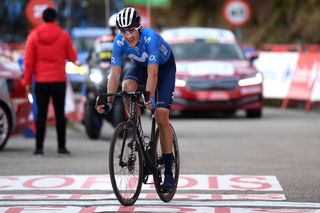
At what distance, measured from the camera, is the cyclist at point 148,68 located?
389 inches

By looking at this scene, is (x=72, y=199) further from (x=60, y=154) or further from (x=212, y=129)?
(x=212, y=129)

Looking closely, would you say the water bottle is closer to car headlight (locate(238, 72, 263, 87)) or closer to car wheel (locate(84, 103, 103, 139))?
car wheel (locate(84, 103, 103, 139))

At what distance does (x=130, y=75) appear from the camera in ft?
33.8

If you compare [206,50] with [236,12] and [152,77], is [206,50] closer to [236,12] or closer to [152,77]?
[236,12]

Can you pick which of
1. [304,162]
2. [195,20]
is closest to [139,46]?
[304,162]

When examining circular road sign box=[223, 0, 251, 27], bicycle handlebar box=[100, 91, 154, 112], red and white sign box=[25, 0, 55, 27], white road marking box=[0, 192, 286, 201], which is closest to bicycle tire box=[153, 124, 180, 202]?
white road marking box=[0, 192, 286, 201]

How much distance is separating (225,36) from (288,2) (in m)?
17.5

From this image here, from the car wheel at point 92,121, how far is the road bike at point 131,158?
7365mm

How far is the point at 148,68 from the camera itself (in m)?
9.93

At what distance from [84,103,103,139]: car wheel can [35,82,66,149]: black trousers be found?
2.65 m

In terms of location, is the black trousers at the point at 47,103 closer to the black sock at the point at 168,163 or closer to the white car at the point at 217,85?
the black sock at the point at 168,163

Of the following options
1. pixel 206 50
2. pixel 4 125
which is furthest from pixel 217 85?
pixel 4 125

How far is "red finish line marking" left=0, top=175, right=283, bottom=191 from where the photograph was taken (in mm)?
11266

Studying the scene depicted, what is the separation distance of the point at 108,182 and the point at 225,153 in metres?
3.74
